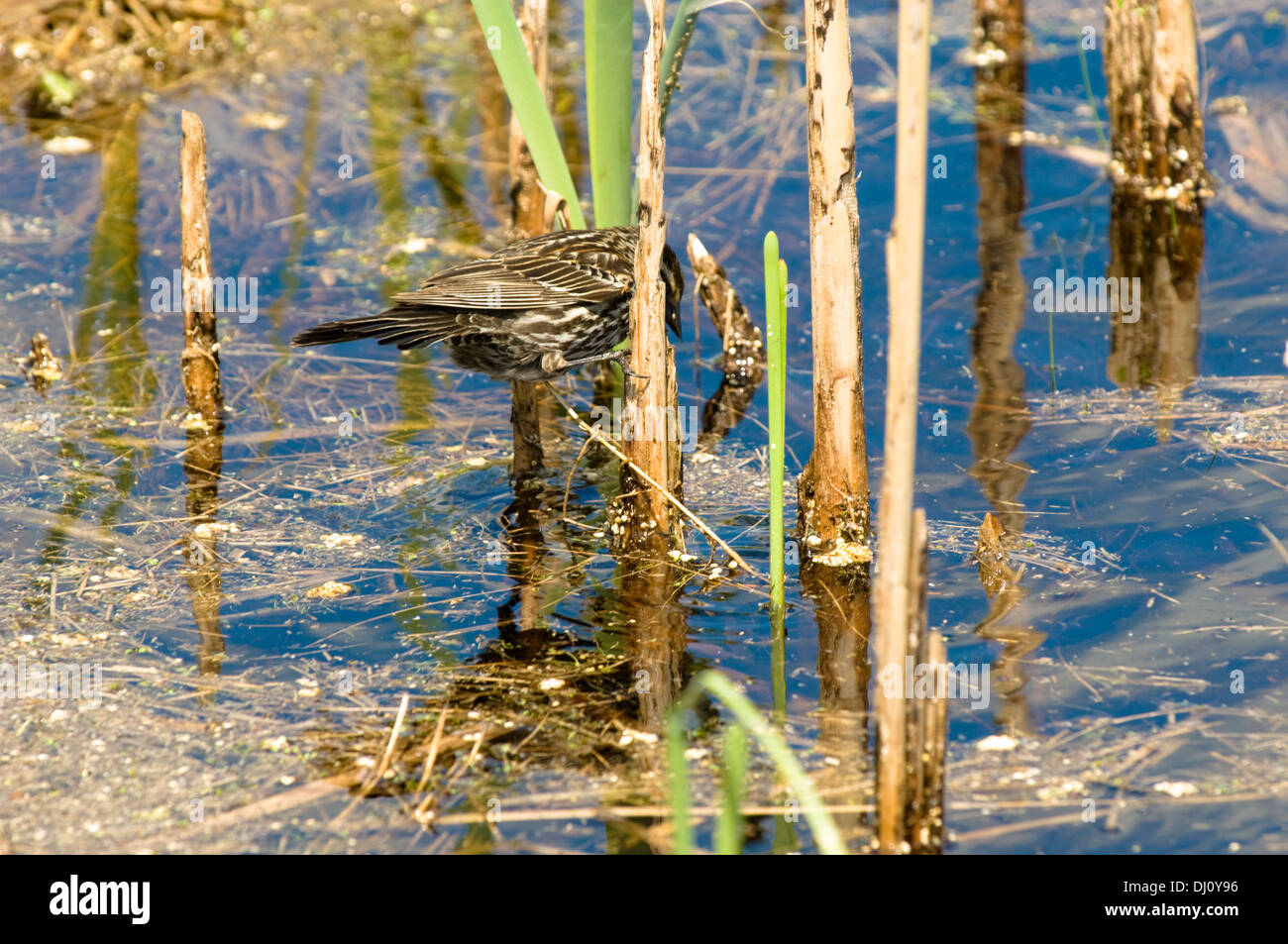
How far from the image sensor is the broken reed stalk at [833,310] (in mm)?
4441

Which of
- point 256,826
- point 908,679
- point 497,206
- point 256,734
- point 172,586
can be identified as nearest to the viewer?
point 908,679

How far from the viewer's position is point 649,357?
486cm

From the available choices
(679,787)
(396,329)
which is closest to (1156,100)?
(396,329)

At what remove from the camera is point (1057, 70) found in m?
9.70

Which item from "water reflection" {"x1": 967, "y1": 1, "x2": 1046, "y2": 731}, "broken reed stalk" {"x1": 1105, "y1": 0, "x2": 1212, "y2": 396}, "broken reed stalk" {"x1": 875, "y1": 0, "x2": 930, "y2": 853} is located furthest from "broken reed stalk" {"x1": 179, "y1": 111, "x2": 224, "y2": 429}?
"broken reed stalk" {"x1": 1105, "y1": 0, "x2": 1212, "y2": 396}

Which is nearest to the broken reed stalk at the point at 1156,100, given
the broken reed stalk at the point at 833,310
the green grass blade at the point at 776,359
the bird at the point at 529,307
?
the bird at the point at 529,307

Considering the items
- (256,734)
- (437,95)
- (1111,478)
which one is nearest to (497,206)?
(437,95)

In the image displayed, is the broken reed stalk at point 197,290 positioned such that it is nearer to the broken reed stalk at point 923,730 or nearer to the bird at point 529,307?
the bird at point 529,307

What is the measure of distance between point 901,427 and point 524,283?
2492mm

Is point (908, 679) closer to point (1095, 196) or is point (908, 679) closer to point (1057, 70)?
point (1095, 196)

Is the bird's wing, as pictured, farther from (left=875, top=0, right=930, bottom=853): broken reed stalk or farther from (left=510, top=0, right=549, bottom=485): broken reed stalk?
(left=875, top=0, right=930, bottom=853): broken reed stalk

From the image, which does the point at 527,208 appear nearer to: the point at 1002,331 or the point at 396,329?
the point at 396,329

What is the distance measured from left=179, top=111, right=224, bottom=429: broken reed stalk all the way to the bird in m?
1.20
